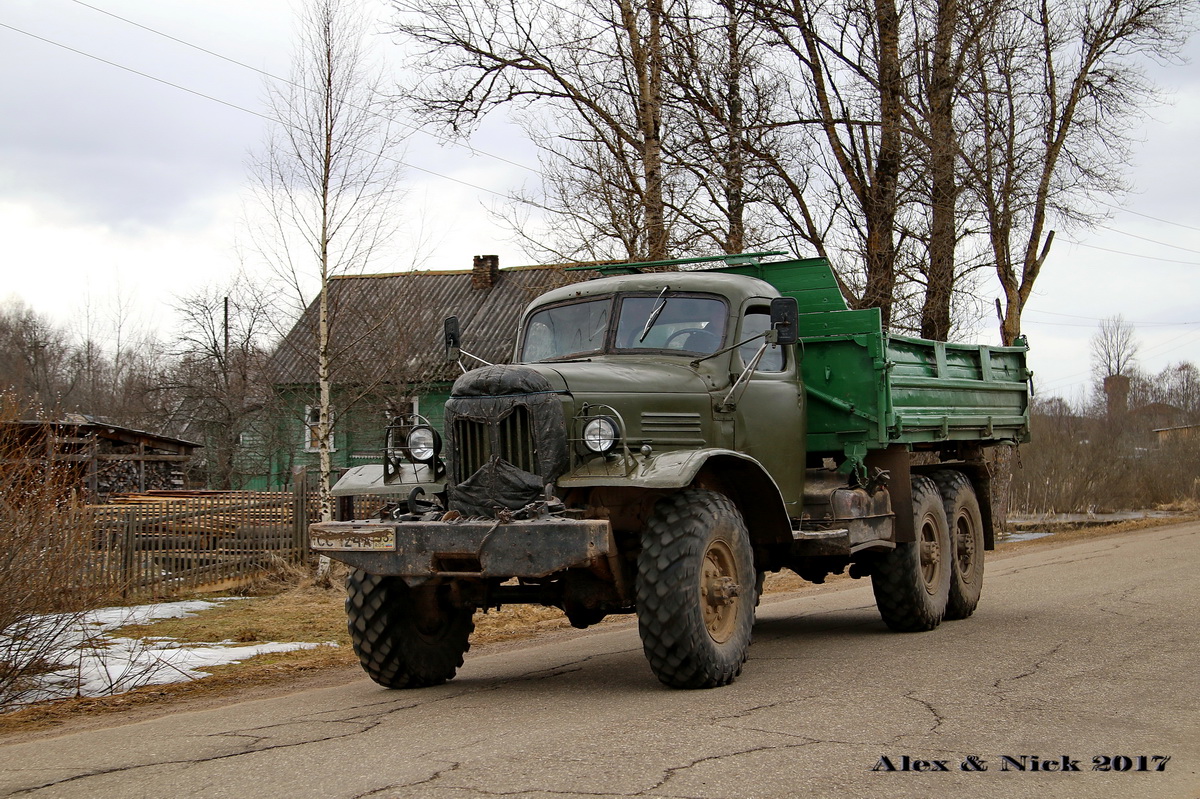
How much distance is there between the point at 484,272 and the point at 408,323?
961cm

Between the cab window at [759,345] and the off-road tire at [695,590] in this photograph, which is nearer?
the off-road tire at [695,590]

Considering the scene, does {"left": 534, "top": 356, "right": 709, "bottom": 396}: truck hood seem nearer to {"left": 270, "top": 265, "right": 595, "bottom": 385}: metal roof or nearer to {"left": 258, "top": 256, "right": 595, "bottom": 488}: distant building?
{"left": 270, "top": 265, "right": 595, "bottom": 385}: metal roof

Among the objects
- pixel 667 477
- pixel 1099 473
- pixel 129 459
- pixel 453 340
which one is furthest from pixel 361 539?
pixel 1099 473

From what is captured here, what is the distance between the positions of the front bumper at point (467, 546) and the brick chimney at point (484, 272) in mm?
27904

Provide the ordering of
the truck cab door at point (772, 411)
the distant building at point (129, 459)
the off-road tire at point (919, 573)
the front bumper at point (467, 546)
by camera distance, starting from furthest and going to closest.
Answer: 1. the distant building at point (129, 459)
2. the off-road tire at point (919, 573)
3. the truck cab door at point (772, 411)
4. the front bumper at point (467, 546)

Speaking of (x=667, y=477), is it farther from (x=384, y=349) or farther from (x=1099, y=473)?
(x=1099, y=473)

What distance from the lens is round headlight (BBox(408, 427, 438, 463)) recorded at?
7.66 meters

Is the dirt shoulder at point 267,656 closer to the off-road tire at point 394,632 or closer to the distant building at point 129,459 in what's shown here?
the off-road tire at point 394,632

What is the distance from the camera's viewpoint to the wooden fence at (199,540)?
14.0 metres

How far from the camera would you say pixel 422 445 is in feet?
25.1

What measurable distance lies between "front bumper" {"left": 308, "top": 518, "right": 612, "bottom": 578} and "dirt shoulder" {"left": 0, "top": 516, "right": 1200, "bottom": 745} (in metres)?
1.70

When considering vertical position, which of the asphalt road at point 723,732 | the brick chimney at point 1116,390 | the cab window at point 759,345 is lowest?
the asphalt road at point 723,732

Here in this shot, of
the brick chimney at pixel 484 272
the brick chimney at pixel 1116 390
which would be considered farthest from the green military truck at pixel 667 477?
the brick chimney at pixel 1116 390

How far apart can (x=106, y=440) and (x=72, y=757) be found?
73.7 ft
